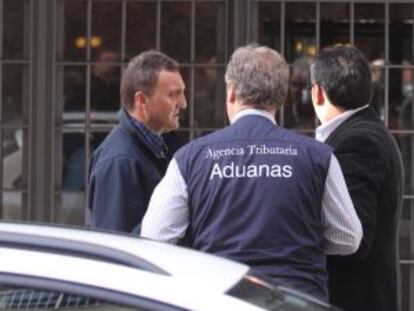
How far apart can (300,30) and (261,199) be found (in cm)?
351

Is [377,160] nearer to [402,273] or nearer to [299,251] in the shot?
[299,251]

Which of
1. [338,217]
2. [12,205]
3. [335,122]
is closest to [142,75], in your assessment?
[335,122]

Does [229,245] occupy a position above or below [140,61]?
below

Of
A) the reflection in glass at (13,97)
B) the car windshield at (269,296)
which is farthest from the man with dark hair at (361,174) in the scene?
the reflection in glass at (13,97)

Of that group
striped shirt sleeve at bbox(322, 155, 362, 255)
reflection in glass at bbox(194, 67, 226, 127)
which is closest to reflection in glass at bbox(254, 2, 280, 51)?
reflection in glass at bbox(194, 67, 226, 127)

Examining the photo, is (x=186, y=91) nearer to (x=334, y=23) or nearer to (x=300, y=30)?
(x=300, y=30)

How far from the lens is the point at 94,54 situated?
7.07m

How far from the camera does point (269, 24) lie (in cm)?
714

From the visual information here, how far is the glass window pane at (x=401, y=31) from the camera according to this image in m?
7.07

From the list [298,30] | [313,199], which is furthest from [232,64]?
[298,30]

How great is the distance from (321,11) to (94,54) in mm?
1508

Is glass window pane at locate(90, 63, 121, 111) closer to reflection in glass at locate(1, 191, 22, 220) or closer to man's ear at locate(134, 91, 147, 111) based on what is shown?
reflection in glass at locate(1, 191, 22, 220)

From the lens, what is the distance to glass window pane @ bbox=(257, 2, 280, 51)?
710cm

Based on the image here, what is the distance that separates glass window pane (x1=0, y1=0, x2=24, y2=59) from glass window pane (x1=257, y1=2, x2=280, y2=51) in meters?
1.53
